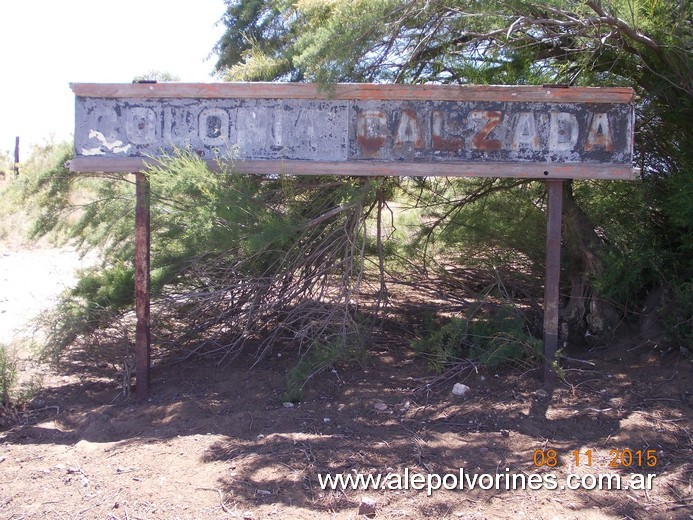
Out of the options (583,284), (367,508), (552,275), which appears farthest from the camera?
(583,284)

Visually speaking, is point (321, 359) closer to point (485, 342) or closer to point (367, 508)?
point (485, 342)

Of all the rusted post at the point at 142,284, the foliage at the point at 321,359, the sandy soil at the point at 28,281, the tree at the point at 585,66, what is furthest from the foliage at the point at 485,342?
the sandy soil at the point at 28,281

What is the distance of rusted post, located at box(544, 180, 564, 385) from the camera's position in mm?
5305

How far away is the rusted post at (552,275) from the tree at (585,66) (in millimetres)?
994

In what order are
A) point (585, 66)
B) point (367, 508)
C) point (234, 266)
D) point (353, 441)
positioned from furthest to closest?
point (585, 66) → point (234, 266) → point (353, 441) → point (367, 508)

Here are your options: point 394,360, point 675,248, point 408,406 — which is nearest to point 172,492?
point 408,406

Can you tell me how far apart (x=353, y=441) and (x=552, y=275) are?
6.91ft

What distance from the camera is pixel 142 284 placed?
215 inches

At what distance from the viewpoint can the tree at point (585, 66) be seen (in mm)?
5449

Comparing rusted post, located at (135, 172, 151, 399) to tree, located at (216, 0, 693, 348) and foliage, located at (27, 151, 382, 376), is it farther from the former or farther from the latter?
tree, located at (216, 0, 693, 348)

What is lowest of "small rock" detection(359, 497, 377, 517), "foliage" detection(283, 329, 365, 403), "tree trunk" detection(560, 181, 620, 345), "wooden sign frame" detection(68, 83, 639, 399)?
"small rock" detection(359, 497, 377, 517)

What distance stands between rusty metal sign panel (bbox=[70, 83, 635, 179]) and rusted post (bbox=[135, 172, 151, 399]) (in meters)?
0.29

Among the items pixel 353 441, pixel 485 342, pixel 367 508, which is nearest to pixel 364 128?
pixel 485 342
